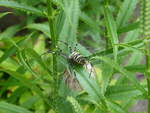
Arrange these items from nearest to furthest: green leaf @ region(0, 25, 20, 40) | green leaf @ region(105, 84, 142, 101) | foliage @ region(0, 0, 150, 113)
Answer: foliage @ region(0, 0, 150, 113)
green leaf @ region(105, 84, 142, 101)
green leaf @ region(0, 25, 20, 40)

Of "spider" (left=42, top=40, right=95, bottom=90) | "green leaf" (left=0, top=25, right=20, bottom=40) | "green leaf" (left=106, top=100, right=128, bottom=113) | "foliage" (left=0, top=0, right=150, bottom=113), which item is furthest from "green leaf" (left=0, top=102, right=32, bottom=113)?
"green leaf" (left=0, top=25, right=20, bottom=40)

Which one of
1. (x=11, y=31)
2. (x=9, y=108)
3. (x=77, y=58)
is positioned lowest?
(x=9, y=108)

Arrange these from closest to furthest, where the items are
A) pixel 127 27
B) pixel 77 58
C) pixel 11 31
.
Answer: pixel 77 58 < pixel 127 27 < pixel 11 31

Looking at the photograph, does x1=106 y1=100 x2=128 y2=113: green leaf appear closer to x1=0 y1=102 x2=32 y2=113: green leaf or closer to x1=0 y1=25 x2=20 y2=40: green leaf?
x1=0 y1=102 x2=32 y2=113: green leaf

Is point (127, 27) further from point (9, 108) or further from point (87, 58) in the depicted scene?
point (9, 108)

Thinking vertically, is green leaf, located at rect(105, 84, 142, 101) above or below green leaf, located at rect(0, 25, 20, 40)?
below

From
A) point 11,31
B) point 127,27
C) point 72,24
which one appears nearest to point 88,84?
point 72,24

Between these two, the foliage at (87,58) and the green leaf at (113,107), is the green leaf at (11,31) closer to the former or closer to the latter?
the foliage at (87,58)

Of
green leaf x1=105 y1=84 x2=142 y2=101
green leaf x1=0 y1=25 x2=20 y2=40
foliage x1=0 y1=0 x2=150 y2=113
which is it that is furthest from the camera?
green leaf x1=0 y1=25 x2=20 y2=40

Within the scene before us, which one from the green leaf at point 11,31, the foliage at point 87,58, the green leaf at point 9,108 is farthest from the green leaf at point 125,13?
the green leaf at point 11,31
